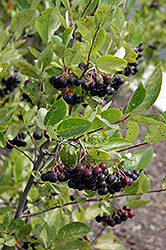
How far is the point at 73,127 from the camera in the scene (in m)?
0.68

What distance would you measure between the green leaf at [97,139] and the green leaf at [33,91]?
317 mm

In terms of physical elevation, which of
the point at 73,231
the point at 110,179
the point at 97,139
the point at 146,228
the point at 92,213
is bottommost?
the point at 146,228

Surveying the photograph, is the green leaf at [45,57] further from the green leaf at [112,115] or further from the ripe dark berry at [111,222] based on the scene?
the ripe dark berry at [111,222]

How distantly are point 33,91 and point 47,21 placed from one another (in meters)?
0.25

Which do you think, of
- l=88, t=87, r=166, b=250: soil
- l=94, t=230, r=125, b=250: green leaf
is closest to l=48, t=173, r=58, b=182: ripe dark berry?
l=94, t=230, r=125, b=250: green leaf

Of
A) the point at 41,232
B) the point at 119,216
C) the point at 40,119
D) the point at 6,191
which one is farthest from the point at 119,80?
the point at 6,191

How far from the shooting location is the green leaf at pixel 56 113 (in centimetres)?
67

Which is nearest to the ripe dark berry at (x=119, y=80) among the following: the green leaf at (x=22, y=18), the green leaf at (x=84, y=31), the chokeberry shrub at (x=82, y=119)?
the chokeberry shrub at (x=82, y=119)

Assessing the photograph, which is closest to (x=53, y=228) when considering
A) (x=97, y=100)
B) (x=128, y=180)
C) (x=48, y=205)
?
(x=48, y=205)

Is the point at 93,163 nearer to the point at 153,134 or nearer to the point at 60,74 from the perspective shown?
the point at 153,134

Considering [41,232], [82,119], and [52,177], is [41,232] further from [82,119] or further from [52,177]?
[82,119]

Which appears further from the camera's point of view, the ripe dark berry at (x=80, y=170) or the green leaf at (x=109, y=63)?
the green leaf at (x=109, y=63)

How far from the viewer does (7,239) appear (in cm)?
101

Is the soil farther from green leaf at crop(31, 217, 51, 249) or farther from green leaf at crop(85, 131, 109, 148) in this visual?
green leaf at crop(85, 131, 109, 148)
